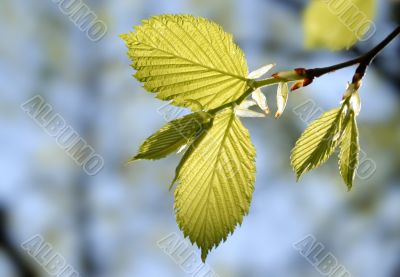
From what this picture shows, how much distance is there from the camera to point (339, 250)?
5285 millimetres

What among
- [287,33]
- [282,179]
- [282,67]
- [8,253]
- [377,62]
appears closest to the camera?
[377,62]

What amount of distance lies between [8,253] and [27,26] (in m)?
2.71

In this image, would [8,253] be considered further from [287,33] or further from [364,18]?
[364,18]

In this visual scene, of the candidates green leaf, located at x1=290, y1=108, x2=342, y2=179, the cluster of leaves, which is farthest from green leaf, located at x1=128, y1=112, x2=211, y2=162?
green leaf, located at x1=290, y1=108, x2=342, y2=179

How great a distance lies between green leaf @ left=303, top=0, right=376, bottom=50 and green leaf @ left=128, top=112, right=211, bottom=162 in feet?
0.56

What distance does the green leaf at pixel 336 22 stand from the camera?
1.83ft

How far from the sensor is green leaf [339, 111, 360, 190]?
1.88 ft

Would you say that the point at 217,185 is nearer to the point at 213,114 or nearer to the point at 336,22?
the point at 213,114

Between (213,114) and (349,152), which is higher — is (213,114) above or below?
above

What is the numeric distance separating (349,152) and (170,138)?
21 centimetres

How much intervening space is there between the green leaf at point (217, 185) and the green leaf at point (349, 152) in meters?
0.11

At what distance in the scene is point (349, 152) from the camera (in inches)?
23.1

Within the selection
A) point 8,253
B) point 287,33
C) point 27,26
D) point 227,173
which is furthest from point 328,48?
point 27,26

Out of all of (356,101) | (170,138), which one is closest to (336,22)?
(356,101)
